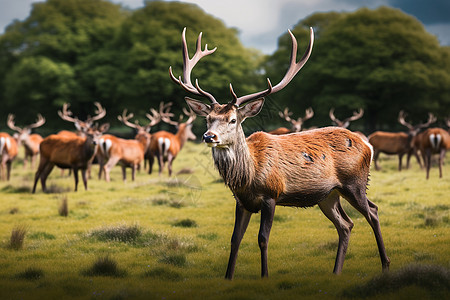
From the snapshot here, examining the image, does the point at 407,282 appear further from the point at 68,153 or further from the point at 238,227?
the point at 68,153

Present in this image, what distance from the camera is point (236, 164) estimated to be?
453 centimetres

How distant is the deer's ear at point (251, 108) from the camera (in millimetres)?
4609

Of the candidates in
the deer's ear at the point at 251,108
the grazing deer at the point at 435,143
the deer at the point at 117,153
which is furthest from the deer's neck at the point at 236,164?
the grazing deer at the point at 435,143

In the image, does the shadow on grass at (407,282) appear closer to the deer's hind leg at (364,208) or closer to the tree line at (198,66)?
the deer's hind leg at (364,208)

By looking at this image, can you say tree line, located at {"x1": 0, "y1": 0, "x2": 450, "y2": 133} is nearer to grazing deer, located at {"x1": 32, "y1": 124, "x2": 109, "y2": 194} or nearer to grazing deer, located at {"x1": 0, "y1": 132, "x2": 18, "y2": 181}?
grazing deer, located at {"x1": 0, "y1": 132, "x2": 18, "y2": 181}

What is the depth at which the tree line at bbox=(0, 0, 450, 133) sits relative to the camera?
98.2ft

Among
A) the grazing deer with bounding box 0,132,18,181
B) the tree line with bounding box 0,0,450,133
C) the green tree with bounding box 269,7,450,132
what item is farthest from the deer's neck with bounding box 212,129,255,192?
the green tree with bounding box 269,7,450,132

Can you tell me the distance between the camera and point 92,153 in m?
12.3

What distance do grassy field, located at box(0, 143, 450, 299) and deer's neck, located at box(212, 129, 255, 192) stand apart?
38.5 inches

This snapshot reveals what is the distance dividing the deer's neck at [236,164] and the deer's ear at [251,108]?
0.19 meters

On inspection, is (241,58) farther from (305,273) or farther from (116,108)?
(305,273)

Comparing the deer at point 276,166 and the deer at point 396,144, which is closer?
the deer at point 276,166

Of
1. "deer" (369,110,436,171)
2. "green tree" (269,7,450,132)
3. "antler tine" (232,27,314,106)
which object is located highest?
"green tree" (269,7,450,132)

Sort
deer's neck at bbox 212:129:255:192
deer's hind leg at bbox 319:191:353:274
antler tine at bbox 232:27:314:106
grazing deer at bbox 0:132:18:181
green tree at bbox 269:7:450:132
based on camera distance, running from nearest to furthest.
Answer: deer's neck at bbox 212:129:255:192
antler tine at bbox 232:27:314:106
deer's hind leg at bbox 319:191:353:274
grazing deer at bbox 0:132:18:181
green tree at bbox 269:7:450:132
